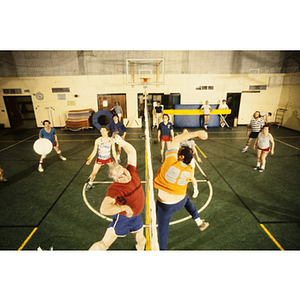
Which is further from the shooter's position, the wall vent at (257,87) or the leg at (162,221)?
the wall vent at (257,87)

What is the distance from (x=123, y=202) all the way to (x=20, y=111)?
19.8 m

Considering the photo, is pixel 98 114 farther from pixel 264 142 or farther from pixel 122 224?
pixel 122 224

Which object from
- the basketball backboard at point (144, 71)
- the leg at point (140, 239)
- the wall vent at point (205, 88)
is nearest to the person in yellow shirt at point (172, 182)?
the leg at point (140, 239)

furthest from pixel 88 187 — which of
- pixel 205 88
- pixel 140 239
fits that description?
pixel 205 88

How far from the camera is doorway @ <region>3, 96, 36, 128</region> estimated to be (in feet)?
56.5

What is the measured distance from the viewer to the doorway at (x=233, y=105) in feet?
57.1

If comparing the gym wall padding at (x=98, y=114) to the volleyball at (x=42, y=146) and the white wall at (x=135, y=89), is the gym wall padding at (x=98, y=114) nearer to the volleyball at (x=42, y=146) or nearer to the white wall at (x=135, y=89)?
the volleyball at (x=42, y=146)

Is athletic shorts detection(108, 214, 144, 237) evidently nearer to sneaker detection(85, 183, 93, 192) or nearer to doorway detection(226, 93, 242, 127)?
sneaker detection(85, 183, 93, 192)

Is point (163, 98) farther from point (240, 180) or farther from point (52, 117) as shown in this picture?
point (240, 180)

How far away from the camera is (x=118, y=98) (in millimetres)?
17109

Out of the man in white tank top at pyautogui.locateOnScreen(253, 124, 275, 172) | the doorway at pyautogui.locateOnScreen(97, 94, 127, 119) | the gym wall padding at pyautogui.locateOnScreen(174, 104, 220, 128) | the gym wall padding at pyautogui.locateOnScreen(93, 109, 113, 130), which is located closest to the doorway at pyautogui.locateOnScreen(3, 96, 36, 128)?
the doorway at pyautogui.locateOnScreen(97, 94, 127, 119)

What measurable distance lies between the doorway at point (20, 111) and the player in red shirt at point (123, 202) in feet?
59.8

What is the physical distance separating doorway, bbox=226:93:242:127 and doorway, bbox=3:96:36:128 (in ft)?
62.3

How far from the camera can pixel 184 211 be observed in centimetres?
571
